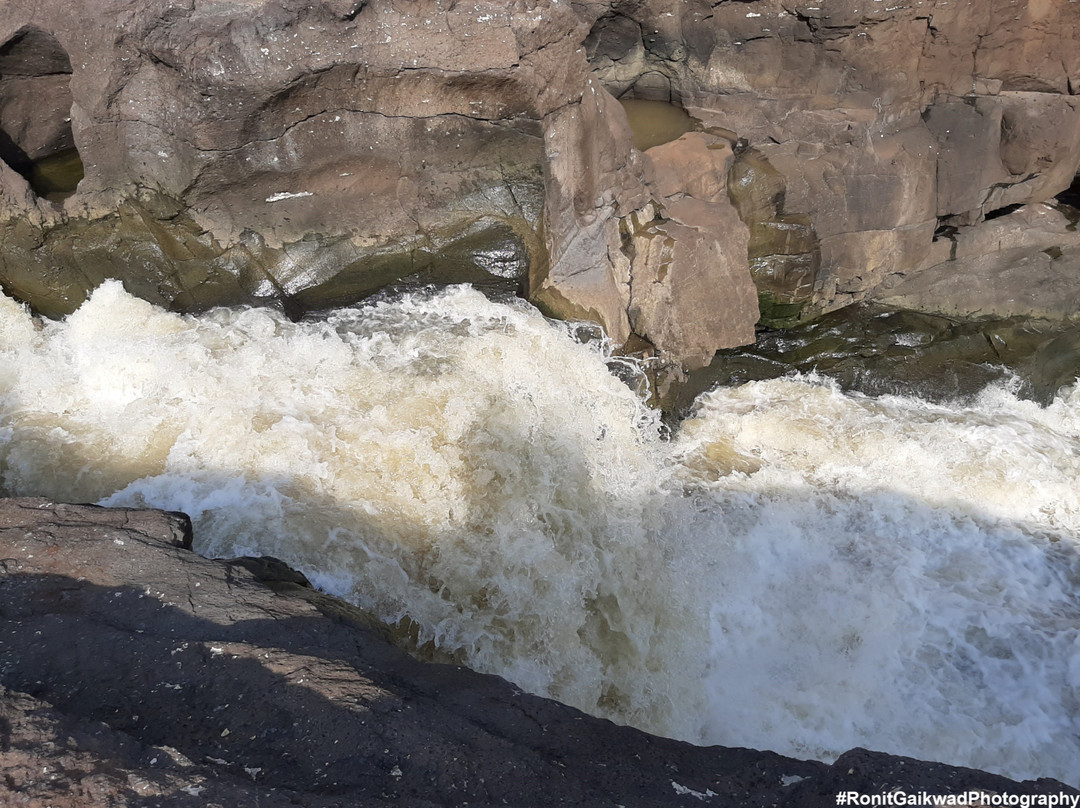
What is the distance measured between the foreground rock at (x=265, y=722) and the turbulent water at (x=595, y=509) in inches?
32.8

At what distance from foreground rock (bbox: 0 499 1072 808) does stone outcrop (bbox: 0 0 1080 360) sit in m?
2.64

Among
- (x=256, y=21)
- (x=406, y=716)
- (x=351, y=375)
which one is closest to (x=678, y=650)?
(x=406, y=716)

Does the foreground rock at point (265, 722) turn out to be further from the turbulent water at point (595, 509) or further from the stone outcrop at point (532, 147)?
the stone outcrop at point (532, 147)

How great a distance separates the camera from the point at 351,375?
434 centimetres

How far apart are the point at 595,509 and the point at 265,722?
2208 mm

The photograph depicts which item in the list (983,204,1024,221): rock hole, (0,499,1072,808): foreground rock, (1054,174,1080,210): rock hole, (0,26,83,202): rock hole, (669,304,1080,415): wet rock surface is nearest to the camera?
(0,499,1072,808): foreground rock

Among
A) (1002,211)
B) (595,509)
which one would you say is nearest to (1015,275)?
(1002,211)

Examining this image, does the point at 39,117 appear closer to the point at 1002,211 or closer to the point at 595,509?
the point at 595,509

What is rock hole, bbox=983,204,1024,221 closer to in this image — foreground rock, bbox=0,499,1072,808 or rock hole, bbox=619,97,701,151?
rock hole, bbox=619,97,701,151

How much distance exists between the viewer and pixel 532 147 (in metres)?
4.80

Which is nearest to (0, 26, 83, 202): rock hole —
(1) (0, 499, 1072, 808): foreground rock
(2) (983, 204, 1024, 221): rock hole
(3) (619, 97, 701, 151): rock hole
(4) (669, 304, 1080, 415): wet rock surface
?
(1) (0, 499, 1072, 808): foreground rock

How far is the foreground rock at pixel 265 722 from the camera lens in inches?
73.5

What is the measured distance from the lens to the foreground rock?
187 centimetres

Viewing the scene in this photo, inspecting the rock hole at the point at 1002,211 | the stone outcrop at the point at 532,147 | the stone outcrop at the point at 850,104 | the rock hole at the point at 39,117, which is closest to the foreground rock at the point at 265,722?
the stone outcrop at the point at 532,147
